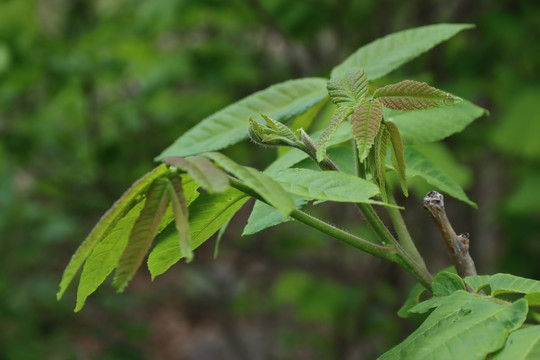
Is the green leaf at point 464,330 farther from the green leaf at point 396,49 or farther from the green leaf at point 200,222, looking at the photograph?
the green leaf at point 396,49

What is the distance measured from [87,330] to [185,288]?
13.7 feet

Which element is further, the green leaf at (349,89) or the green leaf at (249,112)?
the green leaf at (249,112)

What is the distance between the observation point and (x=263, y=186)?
609 mm

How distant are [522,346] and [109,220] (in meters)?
0.47

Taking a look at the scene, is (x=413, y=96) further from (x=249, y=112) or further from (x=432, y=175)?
(x=249, y=112)

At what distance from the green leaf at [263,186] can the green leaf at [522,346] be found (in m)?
0.29

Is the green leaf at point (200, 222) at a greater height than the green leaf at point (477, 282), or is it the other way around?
the green leaf at point (200, 222)

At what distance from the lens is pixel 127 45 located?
3.12 meters

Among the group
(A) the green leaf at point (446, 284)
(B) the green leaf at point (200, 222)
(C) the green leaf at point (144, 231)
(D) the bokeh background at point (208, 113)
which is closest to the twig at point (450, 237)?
(A) the green leaf at point (446, 284)

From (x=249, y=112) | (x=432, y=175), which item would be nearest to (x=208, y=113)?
(x=249, y=112)

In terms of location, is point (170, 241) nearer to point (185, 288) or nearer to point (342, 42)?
point (342, 42)

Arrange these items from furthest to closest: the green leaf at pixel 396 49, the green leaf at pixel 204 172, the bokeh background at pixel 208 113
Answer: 1. the bokeh background at pixel 208 113
2. the green leaf at pixel 396 49
3. the green leaf at pixel 204 172

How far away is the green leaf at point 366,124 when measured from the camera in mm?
687

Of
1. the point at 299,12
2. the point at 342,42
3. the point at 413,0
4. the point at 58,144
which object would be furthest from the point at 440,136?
the point at 58,144
